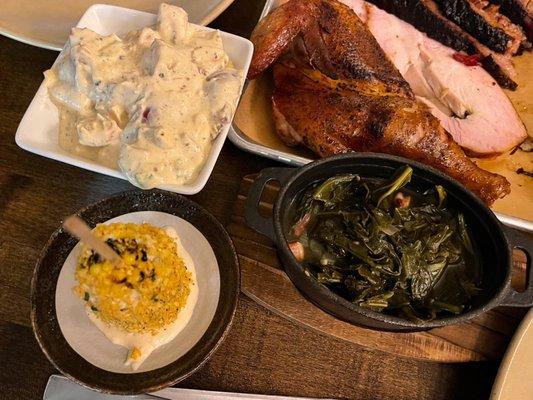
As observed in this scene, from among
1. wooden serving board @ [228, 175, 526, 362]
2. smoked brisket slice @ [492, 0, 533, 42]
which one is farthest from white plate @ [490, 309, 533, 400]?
smoked brisket slice @ [492, 0, 533, 42]

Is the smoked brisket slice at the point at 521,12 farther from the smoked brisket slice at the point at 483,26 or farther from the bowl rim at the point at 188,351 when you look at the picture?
the bowl rim at the point at 188,351

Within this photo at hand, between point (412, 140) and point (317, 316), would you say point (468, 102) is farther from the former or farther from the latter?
point (317, 316)

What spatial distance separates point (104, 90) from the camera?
1.36 m

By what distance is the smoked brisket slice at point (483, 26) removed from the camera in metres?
1.82

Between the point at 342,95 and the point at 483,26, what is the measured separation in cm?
68

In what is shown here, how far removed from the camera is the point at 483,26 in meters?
1.82

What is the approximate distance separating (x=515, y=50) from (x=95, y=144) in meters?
1.53

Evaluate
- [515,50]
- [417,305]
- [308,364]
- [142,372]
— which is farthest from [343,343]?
[515,50]

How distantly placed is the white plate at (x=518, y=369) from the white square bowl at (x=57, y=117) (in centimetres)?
93

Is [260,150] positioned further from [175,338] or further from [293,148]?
[175,338]

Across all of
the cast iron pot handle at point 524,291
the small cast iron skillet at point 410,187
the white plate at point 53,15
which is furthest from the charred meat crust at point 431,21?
the cast iron pot handle at point 524,291

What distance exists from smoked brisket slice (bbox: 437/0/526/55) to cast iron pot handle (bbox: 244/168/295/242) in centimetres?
103

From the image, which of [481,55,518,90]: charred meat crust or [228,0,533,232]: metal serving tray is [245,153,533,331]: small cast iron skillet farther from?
[481,55,518,90]: charred meat crust

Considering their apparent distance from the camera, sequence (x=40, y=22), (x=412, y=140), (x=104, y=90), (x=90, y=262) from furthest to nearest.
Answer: (x=40, y=22), (x=412, y=140), (x=104, y=90), (x=90, y=262)
